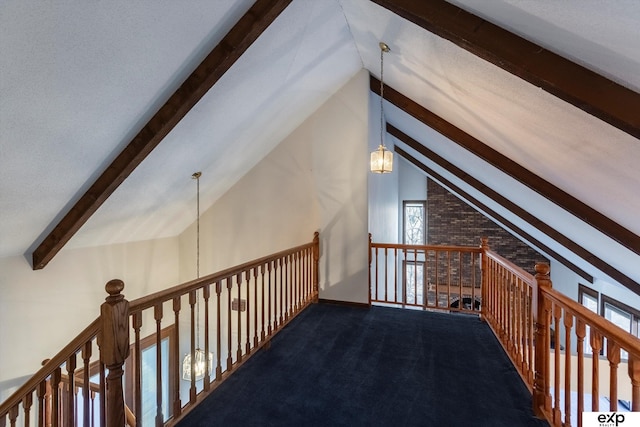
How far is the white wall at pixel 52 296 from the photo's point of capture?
3564 millimetres

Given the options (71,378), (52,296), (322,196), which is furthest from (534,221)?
(52,296)

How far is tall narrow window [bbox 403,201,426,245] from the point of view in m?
9.15

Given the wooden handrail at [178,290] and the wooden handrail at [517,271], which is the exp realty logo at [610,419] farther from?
the wooden handrail at [178,290]

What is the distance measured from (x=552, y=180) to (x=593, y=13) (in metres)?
2.25

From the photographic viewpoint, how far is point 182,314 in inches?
232

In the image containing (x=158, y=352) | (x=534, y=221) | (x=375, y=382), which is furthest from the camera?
(x=534, y=221)

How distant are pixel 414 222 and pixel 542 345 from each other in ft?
23.8

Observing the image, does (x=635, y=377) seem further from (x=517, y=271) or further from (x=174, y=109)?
(x=174, y=109)

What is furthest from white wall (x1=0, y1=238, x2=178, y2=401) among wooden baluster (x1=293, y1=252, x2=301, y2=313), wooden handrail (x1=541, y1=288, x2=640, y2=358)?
wooden handrail (x1=541, y1=288, x2=640, y2=358)

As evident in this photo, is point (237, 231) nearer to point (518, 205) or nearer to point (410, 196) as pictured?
point (518, 205)

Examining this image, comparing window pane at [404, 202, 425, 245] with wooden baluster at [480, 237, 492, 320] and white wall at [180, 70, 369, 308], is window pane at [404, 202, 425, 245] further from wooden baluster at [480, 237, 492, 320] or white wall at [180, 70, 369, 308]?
wooden baluster at [480, 237, 492, 320]

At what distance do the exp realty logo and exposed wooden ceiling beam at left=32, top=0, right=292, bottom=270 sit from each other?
10.2 feet

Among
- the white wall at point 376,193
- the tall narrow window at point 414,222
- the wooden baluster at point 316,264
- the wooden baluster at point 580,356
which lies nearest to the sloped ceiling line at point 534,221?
the white wall at point 376,193

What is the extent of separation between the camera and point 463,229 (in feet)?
28.3
